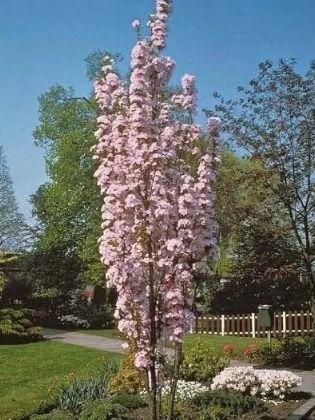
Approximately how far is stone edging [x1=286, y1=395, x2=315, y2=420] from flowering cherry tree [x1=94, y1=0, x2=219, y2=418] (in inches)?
132

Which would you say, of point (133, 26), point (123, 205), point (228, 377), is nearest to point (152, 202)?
point (123, 205)

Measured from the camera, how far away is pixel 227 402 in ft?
28.3

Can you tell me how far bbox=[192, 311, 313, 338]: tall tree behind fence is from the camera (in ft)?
72.8

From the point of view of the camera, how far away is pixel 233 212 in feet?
43.2

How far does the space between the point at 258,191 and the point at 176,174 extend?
7706mm

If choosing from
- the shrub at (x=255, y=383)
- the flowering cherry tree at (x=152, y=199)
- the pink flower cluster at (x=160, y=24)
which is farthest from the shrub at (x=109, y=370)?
the pink flower cluster at (x=160, y=24)

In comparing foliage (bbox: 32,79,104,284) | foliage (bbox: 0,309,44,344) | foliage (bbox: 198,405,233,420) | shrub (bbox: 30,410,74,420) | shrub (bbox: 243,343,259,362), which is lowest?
shrub (bbox: 30,410,74,420)

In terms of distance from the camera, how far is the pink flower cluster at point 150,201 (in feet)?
17.9

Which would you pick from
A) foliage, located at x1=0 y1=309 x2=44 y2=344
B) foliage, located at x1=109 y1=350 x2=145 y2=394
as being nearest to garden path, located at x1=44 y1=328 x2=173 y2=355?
foliage, located at x1=0 y1=309 x2=44 y2=344

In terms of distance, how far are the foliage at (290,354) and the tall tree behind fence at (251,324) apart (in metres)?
6.46

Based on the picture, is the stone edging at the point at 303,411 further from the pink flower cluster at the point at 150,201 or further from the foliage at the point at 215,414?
the pink flower cluster at the point at 150,201

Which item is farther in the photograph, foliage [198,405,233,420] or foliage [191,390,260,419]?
foliage [191,390,260,419]

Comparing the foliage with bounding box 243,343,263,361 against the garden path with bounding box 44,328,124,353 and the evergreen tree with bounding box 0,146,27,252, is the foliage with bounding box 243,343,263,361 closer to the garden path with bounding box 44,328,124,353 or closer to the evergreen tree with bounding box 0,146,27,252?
the garden path with bounding box 44,328,124,353

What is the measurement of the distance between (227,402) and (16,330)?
1094 centimetres
